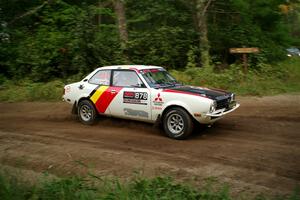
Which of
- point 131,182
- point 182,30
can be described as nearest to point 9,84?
point 182,30

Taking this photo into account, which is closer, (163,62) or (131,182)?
(131,182)

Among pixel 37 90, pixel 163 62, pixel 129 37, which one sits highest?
pixel 129 37

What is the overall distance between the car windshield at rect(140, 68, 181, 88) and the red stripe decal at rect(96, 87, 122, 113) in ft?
2.49

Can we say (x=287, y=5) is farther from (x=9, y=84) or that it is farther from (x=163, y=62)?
(x=9, y=84)

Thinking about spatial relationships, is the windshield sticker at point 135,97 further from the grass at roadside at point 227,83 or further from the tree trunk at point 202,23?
the tree trunk at point 202,23

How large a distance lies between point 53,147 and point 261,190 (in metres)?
4.41

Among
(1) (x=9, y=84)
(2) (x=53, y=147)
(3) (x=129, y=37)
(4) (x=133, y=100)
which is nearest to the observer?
(2) (x=53, y=147)

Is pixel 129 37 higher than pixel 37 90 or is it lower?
higher

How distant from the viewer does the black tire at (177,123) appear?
841 centimetres

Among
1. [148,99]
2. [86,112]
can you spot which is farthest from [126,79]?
[86,112]

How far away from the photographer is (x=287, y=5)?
57.0ft

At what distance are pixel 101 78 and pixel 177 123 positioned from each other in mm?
2636

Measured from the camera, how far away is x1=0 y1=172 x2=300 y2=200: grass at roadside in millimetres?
5281

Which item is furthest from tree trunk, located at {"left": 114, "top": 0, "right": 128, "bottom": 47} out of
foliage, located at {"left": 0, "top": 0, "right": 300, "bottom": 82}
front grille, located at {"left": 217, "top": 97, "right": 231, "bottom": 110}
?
front grille, located at {"left": 217, "top": 97, "right": 231, "bottom": 110}
